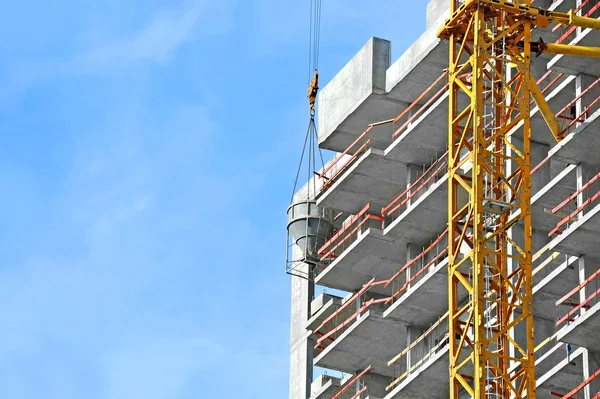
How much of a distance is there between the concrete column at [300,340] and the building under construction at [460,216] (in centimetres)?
8

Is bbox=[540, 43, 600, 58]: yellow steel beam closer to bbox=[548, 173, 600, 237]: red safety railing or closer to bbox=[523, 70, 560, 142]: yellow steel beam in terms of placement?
bbox=[523, 70, 560, 142]: yellow steel beam

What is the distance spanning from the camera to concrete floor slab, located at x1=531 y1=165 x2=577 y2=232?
62.1 meters

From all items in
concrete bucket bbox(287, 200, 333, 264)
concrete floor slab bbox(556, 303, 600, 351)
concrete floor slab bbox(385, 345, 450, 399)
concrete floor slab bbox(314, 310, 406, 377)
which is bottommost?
concrete floor slab bbox(556, 303, 600, 351)

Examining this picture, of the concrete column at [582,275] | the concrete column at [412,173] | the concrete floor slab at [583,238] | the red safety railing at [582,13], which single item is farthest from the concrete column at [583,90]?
the concrete column at [412,173]

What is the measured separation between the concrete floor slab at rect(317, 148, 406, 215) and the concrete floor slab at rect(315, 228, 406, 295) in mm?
1782

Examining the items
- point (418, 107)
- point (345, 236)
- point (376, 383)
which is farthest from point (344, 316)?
point (418, 107)

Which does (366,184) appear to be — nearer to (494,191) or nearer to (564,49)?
(494,191)

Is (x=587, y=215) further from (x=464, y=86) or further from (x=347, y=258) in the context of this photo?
(x=347, y=258)

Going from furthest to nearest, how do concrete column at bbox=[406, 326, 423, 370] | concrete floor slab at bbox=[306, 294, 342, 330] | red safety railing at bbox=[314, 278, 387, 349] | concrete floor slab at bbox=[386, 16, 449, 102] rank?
concrete floor slab at bbox=[306, 294, 342, 330] → red safety railing at bbox=[314, 278, 387, 349] → concrete column at bbox=[406, 326, 423, 370] → concrete floor slab at bbox=[386, 16, 449, 102]

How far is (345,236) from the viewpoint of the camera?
7569cm

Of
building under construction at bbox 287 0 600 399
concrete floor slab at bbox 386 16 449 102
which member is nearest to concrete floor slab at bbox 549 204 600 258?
building under construction at bbox 287 0 600 399

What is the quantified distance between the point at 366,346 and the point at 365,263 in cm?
284

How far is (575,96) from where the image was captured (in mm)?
63875

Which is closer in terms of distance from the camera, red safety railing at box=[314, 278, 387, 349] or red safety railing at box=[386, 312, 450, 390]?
red safety railing at box=[386, 312, 450, 390]
